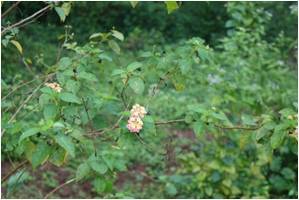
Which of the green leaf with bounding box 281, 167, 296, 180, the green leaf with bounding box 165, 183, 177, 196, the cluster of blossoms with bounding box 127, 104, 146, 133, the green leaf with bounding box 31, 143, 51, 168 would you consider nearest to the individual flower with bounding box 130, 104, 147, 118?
the cluster of blossoms with bounding box 127, 104, 146, 133

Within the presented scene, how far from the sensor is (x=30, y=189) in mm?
3834

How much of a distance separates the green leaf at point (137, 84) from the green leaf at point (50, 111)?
9.6 inches

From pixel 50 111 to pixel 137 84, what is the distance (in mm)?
279

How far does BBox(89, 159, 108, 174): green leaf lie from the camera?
5.18ft

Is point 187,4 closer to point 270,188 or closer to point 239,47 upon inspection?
point 239,47

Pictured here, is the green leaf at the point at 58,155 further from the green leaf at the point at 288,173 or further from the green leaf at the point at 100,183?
the green leaf at the point at 288,173

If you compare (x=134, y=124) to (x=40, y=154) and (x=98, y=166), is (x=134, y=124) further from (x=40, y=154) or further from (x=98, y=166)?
(x=40, y=154)

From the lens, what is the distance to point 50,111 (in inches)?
61.1

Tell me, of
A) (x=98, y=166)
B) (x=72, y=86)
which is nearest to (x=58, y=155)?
(x=98, y=166)

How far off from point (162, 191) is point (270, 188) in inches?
27.6

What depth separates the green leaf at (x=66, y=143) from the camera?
135 centimetres

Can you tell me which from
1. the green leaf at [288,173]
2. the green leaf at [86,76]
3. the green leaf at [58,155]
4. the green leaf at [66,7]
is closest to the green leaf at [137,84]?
the green leaf at [86,76]

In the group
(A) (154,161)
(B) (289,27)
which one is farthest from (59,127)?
(B) (289,27)

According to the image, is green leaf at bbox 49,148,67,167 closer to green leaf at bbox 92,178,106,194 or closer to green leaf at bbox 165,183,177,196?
green leaf at bbox 92,178,106,194
